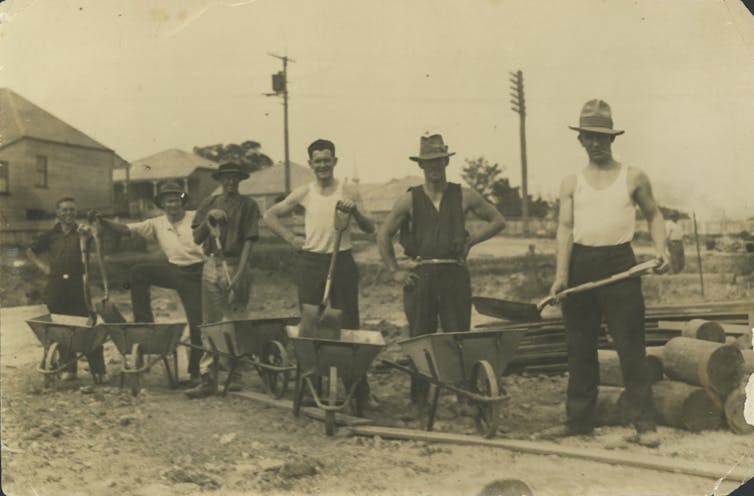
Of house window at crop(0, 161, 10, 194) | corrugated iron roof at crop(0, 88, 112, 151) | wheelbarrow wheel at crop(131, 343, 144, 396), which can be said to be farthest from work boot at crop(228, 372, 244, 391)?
house window at crop(0, 161, 10, 194)

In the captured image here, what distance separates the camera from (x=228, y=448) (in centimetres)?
614

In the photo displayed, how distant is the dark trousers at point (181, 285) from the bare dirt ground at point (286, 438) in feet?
0.52

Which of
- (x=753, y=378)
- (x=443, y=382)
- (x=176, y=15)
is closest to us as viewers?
(x=443, y=382)

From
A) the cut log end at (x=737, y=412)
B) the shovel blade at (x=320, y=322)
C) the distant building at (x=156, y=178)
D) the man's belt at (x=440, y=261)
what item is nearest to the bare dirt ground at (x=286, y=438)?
the cut log end at (x=737, y=412)

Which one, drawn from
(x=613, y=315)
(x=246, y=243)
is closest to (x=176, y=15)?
(x=246, y=243)

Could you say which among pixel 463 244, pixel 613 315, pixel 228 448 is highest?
pixel 463 244

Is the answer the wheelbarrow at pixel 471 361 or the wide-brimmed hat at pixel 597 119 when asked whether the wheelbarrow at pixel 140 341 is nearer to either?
the wheelbarrow at pixel 471 361

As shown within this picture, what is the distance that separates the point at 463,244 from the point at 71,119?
129 inches

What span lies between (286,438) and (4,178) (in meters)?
Answer: 3.04

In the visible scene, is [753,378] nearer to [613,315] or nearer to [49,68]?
[613,315]

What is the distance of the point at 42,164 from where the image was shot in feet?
22.6

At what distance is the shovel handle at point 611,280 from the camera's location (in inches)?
231

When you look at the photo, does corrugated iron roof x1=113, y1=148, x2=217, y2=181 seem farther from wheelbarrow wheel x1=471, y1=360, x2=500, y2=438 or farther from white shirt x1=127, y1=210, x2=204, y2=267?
wheelbarrow wheel x1=471, y1=360, x2=500, y2=438

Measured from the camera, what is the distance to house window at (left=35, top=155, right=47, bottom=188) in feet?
22.5
